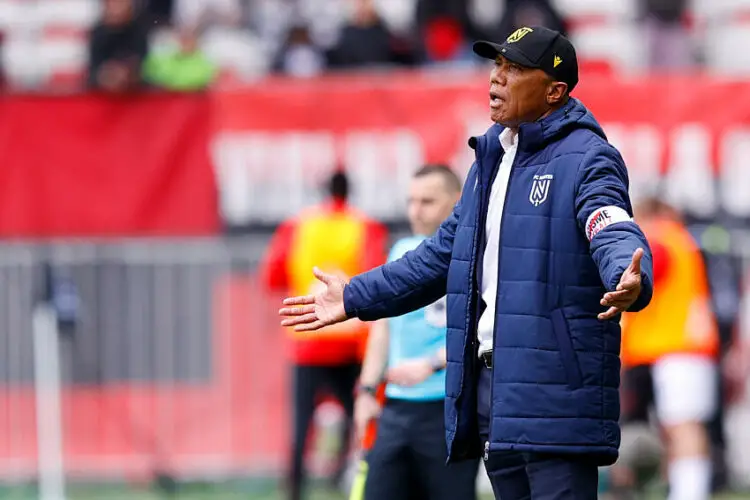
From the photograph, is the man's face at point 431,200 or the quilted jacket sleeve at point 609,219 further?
the man's face at point 431,200

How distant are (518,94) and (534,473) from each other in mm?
1239

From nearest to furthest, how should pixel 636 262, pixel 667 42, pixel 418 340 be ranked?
pixel 636 262
pixel 418 340
pixel 667 42

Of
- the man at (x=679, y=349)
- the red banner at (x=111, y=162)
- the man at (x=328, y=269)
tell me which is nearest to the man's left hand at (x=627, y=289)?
the man at (x=679, y=349)

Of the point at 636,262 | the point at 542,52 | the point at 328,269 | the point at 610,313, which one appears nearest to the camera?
the point at 636,262

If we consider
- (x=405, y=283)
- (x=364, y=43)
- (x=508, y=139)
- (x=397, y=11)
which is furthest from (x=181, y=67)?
(x=508, y=139)

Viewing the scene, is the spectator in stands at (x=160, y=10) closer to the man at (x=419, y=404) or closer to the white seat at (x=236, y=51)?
the white seat at (x=236, y=51)

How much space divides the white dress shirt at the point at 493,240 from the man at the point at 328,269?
542cm

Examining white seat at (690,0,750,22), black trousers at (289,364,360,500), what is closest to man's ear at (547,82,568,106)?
black trousers at (289,364,360,500)

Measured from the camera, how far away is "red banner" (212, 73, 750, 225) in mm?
13039

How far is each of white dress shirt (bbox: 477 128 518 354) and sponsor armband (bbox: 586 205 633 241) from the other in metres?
0.44

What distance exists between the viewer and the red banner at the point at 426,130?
13.0 m

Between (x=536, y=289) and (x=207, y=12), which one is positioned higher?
(x=207, y=12)

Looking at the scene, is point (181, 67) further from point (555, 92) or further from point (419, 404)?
point (555, 92)

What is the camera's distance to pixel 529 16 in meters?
15.7
